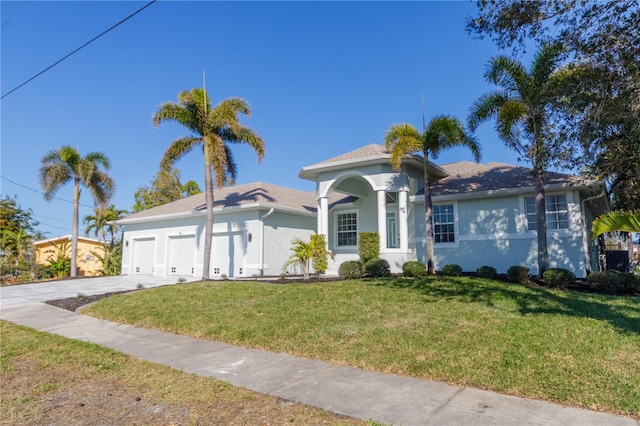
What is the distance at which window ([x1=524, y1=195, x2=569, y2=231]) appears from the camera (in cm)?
1389

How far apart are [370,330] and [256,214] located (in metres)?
12.5

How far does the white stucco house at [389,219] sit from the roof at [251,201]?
0.35 ft

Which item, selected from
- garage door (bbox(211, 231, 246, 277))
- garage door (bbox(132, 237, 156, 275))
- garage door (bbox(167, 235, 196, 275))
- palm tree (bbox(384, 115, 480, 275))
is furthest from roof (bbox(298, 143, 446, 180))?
garage door (bbox(132, 237, 156, 275))

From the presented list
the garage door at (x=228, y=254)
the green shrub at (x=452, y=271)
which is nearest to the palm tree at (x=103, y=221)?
the garage door at (x=228, y=254)

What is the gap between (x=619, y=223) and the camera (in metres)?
6.54

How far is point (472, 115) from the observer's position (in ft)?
44.9

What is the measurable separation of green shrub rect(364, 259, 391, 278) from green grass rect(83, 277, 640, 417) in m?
2.56

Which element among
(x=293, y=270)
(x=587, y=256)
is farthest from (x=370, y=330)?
(x=293, y=270)

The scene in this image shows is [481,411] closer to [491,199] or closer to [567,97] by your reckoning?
[567,97]

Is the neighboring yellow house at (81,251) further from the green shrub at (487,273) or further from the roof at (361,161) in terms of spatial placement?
the green shrub at (487,273)

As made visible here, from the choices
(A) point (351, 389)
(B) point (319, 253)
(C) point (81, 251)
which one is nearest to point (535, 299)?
(A) point (351, 389)

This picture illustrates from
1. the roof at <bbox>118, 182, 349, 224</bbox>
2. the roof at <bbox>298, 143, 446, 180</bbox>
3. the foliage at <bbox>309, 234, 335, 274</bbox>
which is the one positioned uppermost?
the roof at <bbox>298, 143, 446, 180</bbox>

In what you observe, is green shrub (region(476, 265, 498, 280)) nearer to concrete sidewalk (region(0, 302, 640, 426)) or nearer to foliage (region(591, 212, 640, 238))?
foliage (region(591, 212, 640, 238))

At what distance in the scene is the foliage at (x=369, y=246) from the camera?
1595cm
